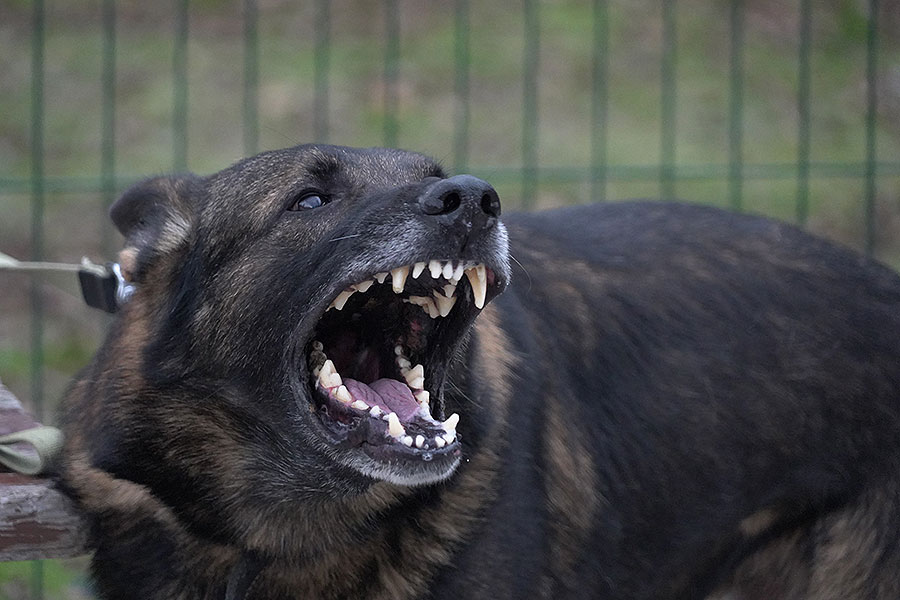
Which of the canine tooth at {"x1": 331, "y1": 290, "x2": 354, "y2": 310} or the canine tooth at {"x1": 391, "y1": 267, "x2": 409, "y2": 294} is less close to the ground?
the canine tooth at {"x1": 391, "y1": 267, "x2": 409, "y2": 294}

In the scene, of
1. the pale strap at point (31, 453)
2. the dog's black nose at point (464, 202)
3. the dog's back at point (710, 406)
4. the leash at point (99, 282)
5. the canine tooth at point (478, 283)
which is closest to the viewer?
the dog's black nose at point (464, 202)

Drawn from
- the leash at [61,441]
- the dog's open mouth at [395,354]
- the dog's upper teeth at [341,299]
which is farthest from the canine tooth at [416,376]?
the leash at [61,441]

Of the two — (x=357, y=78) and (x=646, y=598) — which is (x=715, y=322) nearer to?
(x=646, y=598)

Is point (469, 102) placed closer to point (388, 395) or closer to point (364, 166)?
point (364, 166)

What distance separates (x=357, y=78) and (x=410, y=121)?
96cm

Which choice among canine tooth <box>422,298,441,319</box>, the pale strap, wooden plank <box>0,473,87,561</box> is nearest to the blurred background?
the pale strap

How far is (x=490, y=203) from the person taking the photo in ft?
8.42

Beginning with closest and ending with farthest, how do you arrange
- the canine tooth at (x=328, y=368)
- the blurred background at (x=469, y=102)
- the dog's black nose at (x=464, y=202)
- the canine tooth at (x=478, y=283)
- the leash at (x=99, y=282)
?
the dog's black nose at (x=464, y=202) → the canine tooth at (x=478, y=283) → the canine tooth at (x=328, y=368) → the leash at (x=99, y=282) → the blurred background at (x=469, y=102)

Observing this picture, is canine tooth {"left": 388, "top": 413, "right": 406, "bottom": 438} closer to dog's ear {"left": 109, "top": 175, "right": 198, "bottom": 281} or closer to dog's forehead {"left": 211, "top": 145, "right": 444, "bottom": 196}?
dog's forehead {"left": 211, "top": 145, "right": 444, "bottom": 196}

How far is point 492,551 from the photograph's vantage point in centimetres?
287

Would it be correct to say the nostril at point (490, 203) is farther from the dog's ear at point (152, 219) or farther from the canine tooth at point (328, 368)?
the dog's ear at point (152, 219)

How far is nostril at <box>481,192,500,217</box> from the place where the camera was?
101 inches

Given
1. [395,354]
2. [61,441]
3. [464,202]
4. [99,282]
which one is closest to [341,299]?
[395,354]

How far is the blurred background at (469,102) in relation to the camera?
7.13 meters
